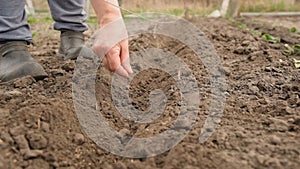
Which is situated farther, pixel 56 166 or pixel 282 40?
pixel 282 40

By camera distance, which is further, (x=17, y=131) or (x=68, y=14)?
(x=68, y=14)

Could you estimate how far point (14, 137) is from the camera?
1182 millimetres

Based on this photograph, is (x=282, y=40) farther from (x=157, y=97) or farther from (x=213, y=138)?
(x=213, y=138)

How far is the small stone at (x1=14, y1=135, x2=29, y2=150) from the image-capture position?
115 centimetres

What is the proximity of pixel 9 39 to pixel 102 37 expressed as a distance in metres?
0.51

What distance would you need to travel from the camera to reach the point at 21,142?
1.16m

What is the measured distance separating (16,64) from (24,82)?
0.50 feet

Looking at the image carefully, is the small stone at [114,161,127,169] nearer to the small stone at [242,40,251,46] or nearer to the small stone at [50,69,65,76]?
the small stone at [50,69,65,76]

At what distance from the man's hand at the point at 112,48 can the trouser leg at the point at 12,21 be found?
0.42m

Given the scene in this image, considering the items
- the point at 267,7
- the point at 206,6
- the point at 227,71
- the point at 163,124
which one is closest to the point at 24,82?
the point at 163,124

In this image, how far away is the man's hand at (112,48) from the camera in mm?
1619

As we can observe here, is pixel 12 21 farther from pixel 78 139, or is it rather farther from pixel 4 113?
pixel 78 139

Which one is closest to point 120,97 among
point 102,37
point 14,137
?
point 102,37

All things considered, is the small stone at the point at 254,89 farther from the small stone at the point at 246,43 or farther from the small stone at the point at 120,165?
the small stone at the point at 246,43
